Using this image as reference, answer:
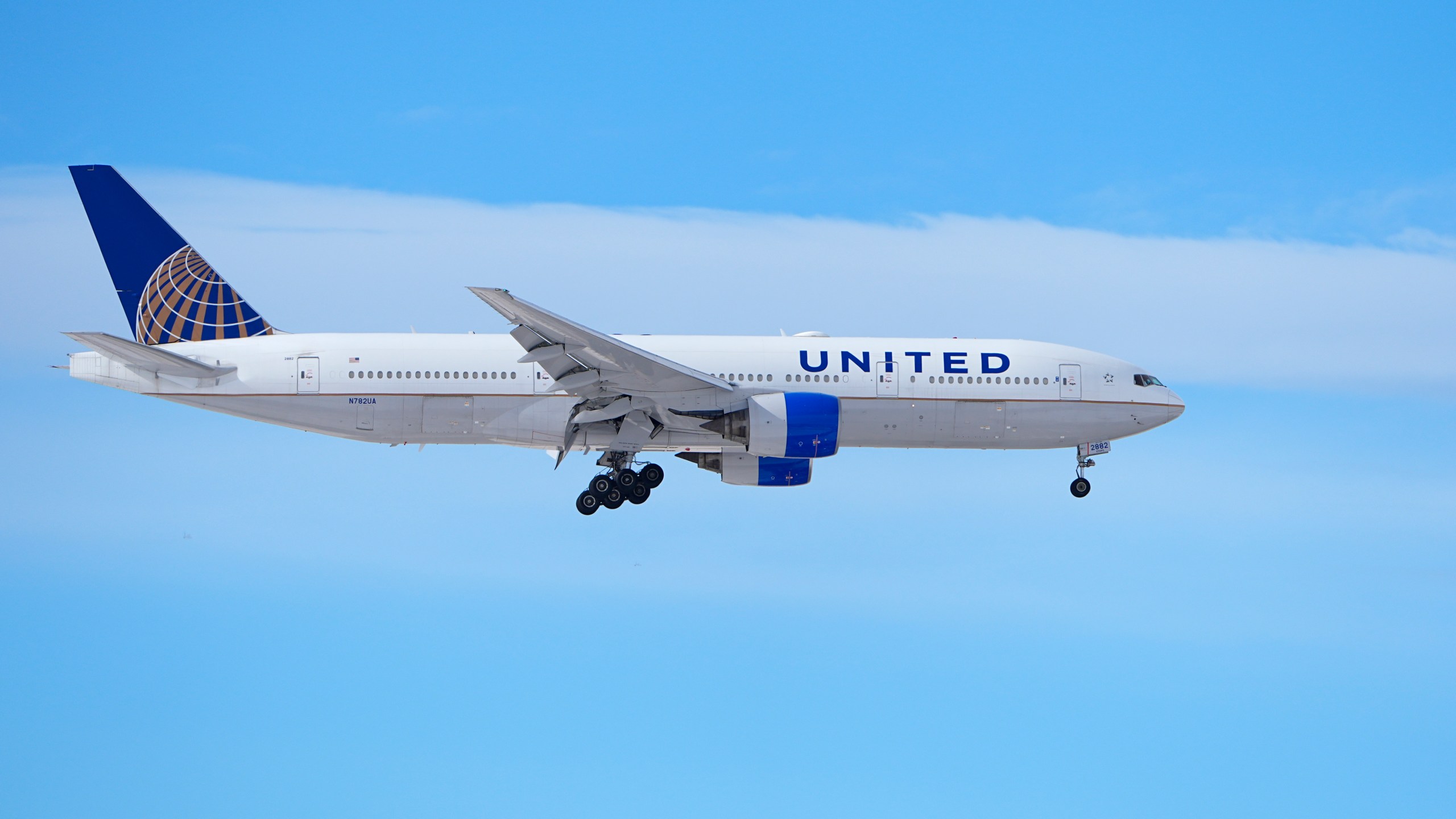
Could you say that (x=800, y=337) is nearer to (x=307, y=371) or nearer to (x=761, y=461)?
(x=761, y=461)

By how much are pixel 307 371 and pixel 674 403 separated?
25.8 feet

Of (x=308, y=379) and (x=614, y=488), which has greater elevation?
(x=308, y=379)

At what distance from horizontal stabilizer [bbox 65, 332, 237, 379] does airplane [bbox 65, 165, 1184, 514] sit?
5cm

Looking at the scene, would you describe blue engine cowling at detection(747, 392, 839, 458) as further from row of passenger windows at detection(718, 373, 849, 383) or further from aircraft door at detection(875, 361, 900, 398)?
aircraft door at detection(875, 361, 900, 398)

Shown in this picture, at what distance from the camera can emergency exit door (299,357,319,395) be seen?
24344mm

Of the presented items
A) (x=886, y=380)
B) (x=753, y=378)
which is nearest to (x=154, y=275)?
(x=753, y=378)

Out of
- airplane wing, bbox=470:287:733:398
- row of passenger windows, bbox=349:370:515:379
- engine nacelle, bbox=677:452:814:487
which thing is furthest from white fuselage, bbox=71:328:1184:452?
engine nacelle, bbox=677:452:814:487

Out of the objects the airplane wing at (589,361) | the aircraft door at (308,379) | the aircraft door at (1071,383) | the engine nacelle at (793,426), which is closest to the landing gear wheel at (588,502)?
the airplane wing at (589,361)

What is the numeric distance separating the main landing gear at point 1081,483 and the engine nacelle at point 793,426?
280 inches

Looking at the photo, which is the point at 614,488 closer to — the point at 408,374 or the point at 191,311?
the point at 408,374

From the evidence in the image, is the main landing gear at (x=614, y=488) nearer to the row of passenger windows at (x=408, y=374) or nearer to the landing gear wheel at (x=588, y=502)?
the landing gear wheel at (x=588, y=502)

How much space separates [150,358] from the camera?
23.7 metres

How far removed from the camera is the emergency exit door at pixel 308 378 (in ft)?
79.9

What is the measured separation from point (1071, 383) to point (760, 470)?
747 cm
